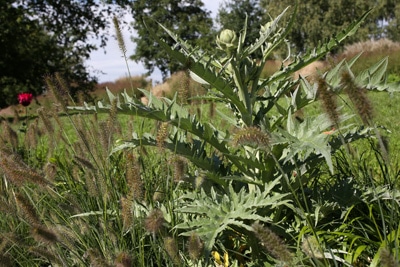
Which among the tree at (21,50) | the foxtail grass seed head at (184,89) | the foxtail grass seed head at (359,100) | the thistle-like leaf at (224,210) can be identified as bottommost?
the thistle-like leaf at (224,210)

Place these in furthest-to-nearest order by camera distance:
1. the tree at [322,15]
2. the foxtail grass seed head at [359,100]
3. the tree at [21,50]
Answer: the tree at [322,15]
the tree at [21,50]
the foxtail grass seed head at [359,100]

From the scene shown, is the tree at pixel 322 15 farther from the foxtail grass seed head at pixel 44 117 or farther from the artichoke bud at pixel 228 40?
the artichoke bud at pixel 228 40

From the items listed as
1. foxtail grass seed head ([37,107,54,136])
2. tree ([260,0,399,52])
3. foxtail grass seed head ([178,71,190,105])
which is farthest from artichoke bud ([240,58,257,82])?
tree ([260,0,399,52])

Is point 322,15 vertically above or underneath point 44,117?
above

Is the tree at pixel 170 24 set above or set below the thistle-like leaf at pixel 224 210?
above

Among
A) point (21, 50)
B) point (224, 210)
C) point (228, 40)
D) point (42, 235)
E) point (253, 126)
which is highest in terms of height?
point (21, 50)

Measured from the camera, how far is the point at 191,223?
1.71 m

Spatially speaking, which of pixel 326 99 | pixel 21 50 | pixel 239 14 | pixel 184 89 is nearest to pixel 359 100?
pixel 326 99

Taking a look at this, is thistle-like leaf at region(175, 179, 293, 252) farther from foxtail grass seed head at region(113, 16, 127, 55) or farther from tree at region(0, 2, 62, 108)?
tree at region(0, 2, 62, 108)

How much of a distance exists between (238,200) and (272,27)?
586mm

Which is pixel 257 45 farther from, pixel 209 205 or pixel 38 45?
pixel 38 45

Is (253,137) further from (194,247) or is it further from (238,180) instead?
(238,180)

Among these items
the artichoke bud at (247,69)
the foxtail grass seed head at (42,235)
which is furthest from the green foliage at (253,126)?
the foxtail grass seed head at (42,235)

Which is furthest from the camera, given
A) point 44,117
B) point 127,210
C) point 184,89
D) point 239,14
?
point 239,14
